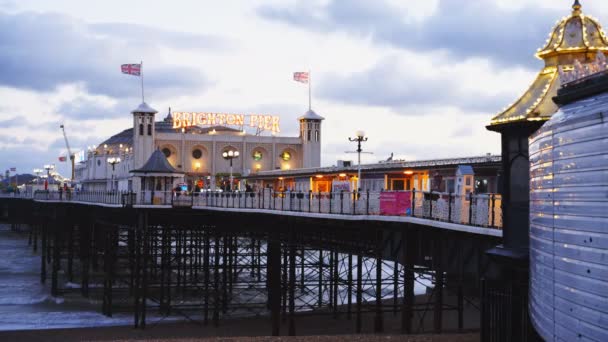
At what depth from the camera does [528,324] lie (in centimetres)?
1642

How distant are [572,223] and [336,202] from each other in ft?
61.0

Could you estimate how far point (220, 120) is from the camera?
103 meters

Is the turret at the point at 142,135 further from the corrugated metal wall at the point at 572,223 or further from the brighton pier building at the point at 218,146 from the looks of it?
the corrugated metal wall at the point at 572,223

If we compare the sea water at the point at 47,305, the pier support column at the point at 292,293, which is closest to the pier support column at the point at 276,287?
the pier support column at the point at 292,293

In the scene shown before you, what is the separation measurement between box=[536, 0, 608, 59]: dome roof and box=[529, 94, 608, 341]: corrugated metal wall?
3723mm

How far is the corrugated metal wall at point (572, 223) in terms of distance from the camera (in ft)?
36.4

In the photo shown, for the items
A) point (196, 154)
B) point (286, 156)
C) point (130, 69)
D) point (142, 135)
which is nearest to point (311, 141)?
point (286, 156)

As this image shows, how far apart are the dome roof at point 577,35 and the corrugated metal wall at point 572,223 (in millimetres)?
3723

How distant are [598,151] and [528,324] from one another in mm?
6278

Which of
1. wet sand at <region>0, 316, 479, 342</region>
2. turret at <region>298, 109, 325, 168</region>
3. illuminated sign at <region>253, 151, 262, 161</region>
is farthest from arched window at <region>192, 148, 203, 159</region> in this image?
wet sand at <region>0, 316, 479, 342</region>

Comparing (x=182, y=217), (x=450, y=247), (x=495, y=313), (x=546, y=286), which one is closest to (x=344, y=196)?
(x=450, y=247)

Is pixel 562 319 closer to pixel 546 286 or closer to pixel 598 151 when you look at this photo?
pixel 546 286

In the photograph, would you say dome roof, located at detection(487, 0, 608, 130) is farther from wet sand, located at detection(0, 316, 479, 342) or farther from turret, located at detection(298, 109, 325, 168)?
turret, located at detection(298, 109, 325, 168)

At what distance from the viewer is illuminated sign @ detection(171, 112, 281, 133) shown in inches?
3989
